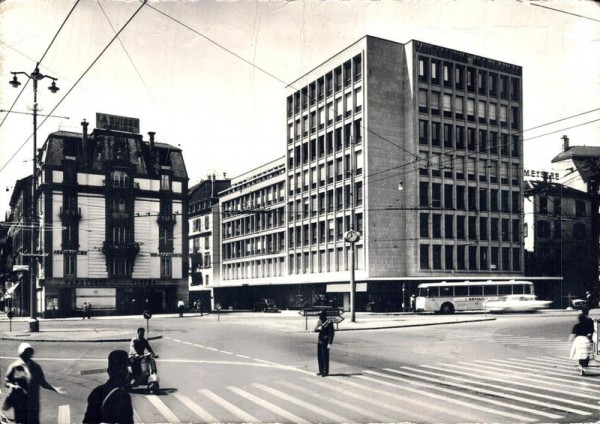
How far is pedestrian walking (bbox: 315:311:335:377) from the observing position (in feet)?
46.8

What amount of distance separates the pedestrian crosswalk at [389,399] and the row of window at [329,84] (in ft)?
147

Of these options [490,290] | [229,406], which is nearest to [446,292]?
[490,290]

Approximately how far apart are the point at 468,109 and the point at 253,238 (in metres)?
33.0

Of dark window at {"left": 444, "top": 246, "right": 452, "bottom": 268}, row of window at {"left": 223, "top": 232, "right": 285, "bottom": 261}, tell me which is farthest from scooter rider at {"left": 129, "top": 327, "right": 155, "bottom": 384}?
row of window at {"left": 223, "top": 232, "right": 285, "bottom": 261}

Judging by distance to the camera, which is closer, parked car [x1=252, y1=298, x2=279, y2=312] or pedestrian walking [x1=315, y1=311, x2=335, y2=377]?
pedestrian walking [x1=315, y1=311, x2=335, y2=377]

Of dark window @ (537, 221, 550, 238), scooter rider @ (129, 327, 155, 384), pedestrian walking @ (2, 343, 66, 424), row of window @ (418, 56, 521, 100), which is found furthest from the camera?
dark window @ (537, 221, 550, 238)

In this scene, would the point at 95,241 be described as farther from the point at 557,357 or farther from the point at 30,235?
the point at 557,357

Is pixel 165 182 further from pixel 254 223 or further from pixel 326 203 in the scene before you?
pixel 254 223

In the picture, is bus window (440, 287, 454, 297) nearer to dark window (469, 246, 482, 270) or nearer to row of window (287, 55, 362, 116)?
dark window (469, 246, 482, 270)

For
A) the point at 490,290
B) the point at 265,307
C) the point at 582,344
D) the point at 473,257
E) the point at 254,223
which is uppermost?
the point at 254,223

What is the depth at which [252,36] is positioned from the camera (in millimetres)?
12805

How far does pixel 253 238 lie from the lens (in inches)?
3066

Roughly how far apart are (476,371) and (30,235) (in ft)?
52.1

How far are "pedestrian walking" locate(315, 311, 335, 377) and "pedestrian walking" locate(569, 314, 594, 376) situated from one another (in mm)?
6096
